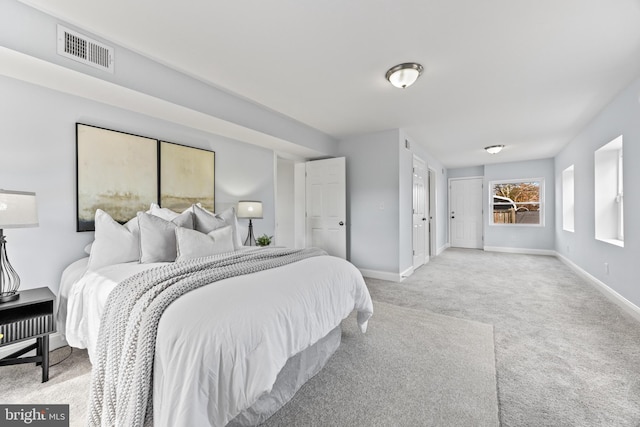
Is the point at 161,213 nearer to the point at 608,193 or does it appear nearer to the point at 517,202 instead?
the point at 608,193

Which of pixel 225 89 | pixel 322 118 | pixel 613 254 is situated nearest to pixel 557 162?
pixel 613 254

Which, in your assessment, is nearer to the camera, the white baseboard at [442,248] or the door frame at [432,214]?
the door frame at [432,214]

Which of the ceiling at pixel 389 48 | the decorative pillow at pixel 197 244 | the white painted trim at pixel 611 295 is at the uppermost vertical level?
the ceiling at pixel 389 48

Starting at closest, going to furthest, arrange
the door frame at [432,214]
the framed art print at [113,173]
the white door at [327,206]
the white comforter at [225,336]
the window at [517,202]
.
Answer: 1. the white comforter at [225,336]
2. the framed art print at [113,173]
3. the white door at [327,206]
4. the door frame at [432,214]
5. the window at [517,202]

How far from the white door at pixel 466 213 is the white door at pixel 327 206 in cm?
492

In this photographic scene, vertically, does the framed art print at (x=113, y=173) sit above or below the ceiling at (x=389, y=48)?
below

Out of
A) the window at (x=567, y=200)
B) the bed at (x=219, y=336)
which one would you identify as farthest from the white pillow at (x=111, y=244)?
the window at (x=567, y=200)

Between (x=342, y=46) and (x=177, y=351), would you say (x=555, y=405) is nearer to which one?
(x=177, y=351)

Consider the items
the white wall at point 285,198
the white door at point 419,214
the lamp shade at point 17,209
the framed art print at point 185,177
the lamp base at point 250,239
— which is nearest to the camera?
Result: the lamp shade at point 17,209

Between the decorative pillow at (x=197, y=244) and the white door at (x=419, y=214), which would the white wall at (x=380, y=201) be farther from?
the decorative pillow at (x=197, y=244)

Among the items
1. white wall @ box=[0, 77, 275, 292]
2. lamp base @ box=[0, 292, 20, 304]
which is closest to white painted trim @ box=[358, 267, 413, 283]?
white wall @ box=[0, 77, 275, 292]

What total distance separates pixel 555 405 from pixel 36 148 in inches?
158

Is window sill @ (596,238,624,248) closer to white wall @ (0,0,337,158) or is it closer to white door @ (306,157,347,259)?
white door @ (306,157,347,259)

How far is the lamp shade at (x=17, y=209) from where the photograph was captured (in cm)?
162
